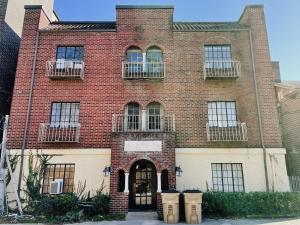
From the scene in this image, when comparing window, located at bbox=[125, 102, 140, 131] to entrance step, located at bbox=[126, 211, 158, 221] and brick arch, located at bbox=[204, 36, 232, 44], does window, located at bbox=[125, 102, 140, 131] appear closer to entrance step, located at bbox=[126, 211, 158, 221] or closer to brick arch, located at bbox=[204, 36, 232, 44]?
entrance step, located at bbox=[126, 211, 158, 221]

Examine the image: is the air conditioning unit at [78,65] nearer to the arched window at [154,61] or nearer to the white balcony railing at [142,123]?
the white balcony railing at [142,123]

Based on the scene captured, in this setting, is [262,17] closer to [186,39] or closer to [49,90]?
[186,39]

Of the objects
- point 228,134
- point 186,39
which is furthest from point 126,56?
point 228,134

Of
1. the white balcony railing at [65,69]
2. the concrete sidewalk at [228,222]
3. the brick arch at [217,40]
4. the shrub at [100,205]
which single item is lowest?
the concrete sidewalk at [228,222]

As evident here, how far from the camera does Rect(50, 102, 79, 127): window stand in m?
15.5

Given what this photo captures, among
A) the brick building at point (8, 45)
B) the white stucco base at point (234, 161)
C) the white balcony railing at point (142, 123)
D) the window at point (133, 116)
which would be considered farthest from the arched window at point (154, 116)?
the brick building at point (8, 45)

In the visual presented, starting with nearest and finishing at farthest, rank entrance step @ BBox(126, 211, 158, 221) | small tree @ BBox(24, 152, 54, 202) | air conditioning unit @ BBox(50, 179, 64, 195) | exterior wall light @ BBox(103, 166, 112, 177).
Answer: entrance step @ BBox(126, 211, 158, 221) < air conditioning unit @ BBox(50, 179, 64, 195) < small tree @ BBox(24, 152, 54, 202) < exterior wall light @ BBox(103, 166, 112, 177)

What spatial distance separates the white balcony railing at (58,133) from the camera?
14.9 metres

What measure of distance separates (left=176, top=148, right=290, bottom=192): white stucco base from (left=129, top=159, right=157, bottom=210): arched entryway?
153 cm

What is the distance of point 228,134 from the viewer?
50.1ft

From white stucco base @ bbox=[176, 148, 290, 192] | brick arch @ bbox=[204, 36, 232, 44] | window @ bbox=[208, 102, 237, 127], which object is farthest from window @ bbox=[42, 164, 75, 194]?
brick arch @ bbox=[204, 36, 232, 44]

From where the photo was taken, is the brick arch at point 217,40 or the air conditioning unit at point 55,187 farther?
the brick arch at point 217,40

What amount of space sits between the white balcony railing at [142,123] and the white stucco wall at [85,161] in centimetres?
161

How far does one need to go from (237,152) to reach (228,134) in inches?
43.3
